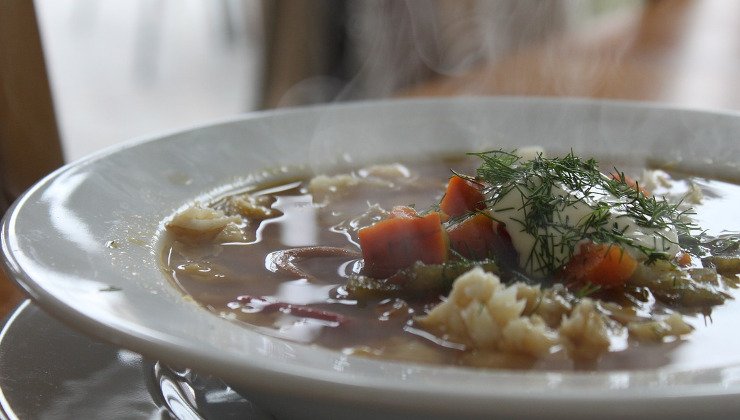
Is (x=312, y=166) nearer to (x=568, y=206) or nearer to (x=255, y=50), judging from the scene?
(x=568, y=206)

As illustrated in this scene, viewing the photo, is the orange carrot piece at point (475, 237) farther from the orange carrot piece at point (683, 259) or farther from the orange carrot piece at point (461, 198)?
the orange carrot piece at point (683, 259)

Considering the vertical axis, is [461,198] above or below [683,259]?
above

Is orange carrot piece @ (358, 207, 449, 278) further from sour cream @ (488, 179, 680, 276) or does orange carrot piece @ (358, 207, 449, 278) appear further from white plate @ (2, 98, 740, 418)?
white plate @ (2, 98, 740, 418)

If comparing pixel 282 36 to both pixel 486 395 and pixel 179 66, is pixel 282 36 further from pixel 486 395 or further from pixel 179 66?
pixel 486 395

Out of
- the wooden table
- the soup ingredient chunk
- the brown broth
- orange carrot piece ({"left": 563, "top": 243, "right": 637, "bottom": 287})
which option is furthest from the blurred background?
the soup ingredient chunk

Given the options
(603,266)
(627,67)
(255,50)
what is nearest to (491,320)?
(603,266)

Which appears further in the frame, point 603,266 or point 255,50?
point 255,50

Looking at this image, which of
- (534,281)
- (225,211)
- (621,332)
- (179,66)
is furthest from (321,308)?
(179,66)
